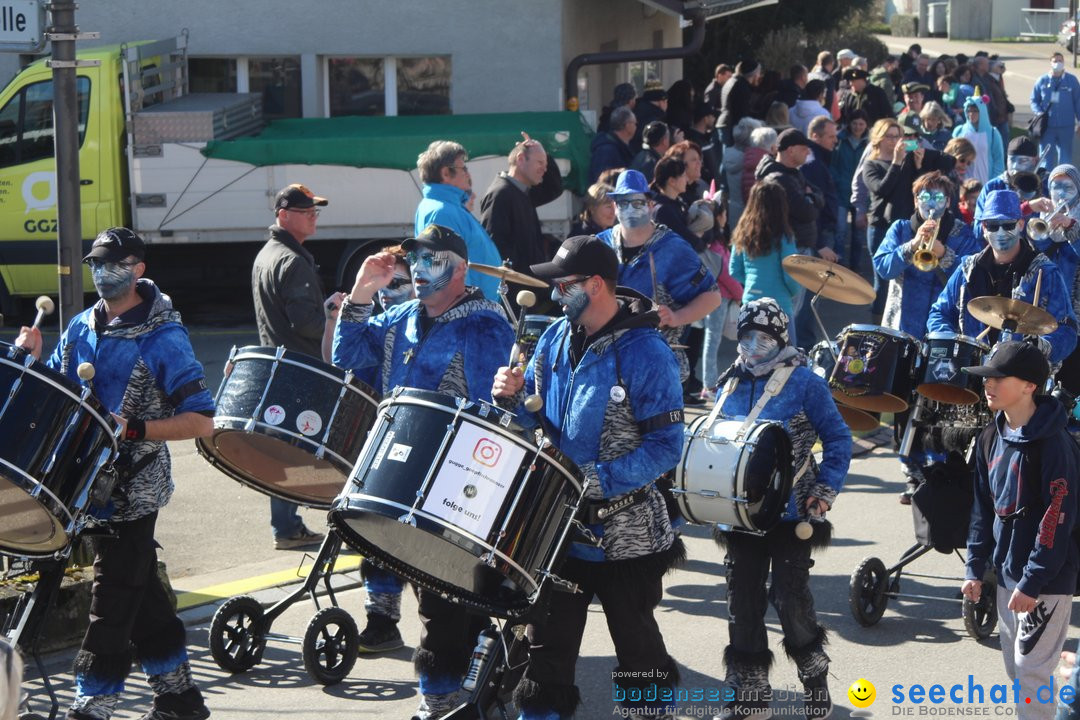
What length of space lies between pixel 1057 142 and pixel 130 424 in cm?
1897

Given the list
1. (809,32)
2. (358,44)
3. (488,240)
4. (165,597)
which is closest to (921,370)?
(488,240)

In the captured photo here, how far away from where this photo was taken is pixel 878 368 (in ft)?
25.0

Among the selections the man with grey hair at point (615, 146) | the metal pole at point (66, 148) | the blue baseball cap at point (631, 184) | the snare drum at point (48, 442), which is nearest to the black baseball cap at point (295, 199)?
the metal pole at point (66, 148)

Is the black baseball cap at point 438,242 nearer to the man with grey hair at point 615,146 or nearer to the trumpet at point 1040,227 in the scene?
the trumpet at point 1040,227

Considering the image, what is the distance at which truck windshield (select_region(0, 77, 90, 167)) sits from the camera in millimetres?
14016

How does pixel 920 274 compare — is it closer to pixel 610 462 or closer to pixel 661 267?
pixel 661 267

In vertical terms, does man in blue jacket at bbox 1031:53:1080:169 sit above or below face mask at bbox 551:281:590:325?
above

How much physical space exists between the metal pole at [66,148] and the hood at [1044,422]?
4.63 metres

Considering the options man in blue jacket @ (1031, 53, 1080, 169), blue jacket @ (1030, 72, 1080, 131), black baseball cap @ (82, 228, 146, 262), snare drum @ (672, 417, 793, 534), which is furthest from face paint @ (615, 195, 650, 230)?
blue jacket @ (1030, 72, 1080, 131)

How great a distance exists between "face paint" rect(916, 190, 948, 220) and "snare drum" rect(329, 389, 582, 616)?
4.64m

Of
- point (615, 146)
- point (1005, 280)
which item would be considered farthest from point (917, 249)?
point (615, 146)

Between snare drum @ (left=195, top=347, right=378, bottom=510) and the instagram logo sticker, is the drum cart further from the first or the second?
the instagram logo sticker

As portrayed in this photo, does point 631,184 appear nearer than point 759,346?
No

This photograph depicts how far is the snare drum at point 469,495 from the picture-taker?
16.3 ft
